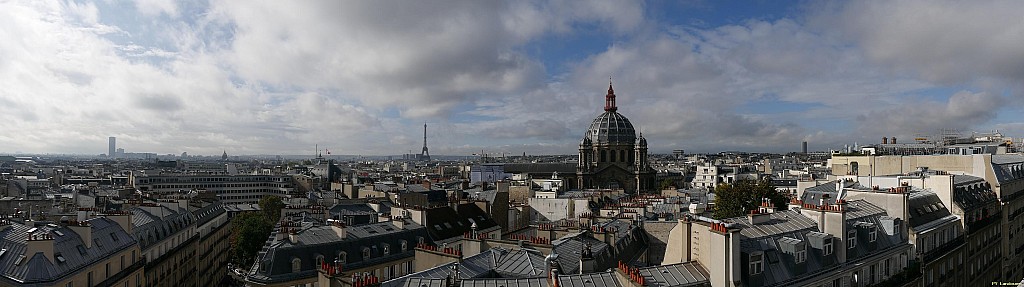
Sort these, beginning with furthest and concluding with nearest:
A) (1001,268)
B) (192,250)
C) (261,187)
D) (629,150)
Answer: (261,187) → (629,150) → (192,250) → (1001,268)

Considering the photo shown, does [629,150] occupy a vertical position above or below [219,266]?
above

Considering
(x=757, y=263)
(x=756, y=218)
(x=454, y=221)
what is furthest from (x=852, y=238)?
(x=454, y=221)

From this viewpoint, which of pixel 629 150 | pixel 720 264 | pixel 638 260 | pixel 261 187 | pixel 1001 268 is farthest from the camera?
pixel 261 187

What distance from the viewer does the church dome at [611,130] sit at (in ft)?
385

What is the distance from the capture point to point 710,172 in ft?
356

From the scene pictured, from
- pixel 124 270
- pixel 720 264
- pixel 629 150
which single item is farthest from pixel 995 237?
pixel 629 150

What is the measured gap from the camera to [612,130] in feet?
388

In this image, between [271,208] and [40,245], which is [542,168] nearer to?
[271,208]

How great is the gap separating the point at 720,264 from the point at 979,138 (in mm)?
74208

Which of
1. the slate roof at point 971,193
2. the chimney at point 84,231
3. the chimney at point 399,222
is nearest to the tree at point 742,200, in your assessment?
the slate roof at point 971,193

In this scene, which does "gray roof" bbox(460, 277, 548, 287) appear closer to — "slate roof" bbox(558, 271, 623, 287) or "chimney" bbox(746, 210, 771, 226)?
"slate roof" bbox(558, 271, 623, 287)

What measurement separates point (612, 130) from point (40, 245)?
99412mm

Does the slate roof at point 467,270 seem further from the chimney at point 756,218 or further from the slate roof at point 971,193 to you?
the slate roof at point 971,193

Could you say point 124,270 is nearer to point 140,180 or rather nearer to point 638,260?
point 638,260
